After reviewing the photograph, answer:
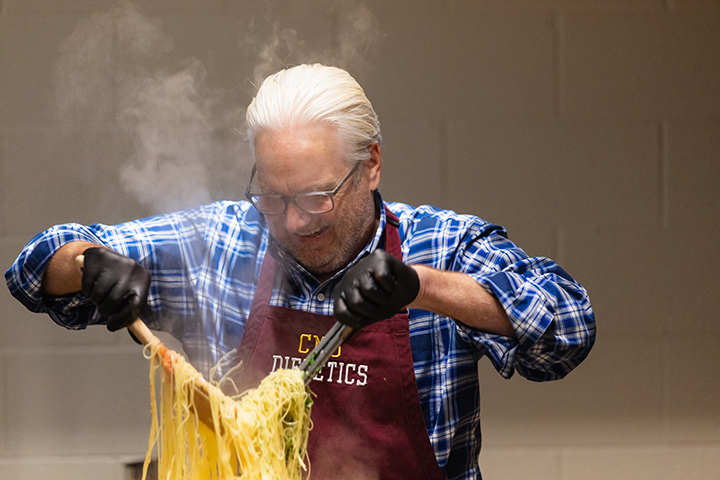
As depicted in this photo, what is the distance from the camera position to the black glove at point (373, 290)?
126 cm

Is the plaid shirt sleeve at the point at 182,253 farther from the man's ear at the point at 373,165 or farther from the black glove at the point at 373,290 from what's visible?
the black glove at the point at 373,290

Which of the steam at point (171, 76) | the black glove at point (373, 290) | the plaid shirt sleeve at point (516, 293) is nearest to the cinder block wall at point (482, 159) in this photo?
the steam at point (171, 76)

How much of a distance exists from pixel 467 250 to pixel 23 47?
1817 millimetres

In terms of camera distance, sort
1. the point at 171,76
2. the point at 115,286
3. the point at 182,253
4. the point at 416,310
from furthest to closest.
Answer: the point at 171,76, the point at 182,253, the point at 416,310, the point at 115,286

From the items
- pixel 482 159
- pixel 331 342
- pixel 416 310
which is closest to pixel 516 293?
pixel 416 310

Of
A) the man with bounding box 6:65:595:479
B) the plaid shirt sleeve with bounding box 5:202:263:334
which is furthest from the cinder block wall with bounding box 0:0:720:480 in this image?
the man with bounding box 6:65:595:479

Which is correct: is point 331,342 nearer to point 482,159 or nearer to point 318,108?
point 318,108

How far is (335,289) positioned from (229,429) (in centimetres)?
37

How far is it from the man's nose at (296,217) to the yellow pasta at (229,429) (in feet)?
1.12

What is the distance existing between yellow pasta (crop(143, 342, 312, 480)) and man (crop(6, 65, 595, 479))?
0.16 meters

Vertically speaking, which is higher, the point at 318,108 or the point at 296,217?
the point at 318,108

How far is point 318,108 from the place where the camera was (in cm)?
157

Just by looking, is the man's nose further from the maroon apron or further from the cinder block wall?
the cinder block wall

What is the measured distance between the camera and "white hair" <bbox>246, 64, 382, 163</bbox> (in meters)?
1.56
